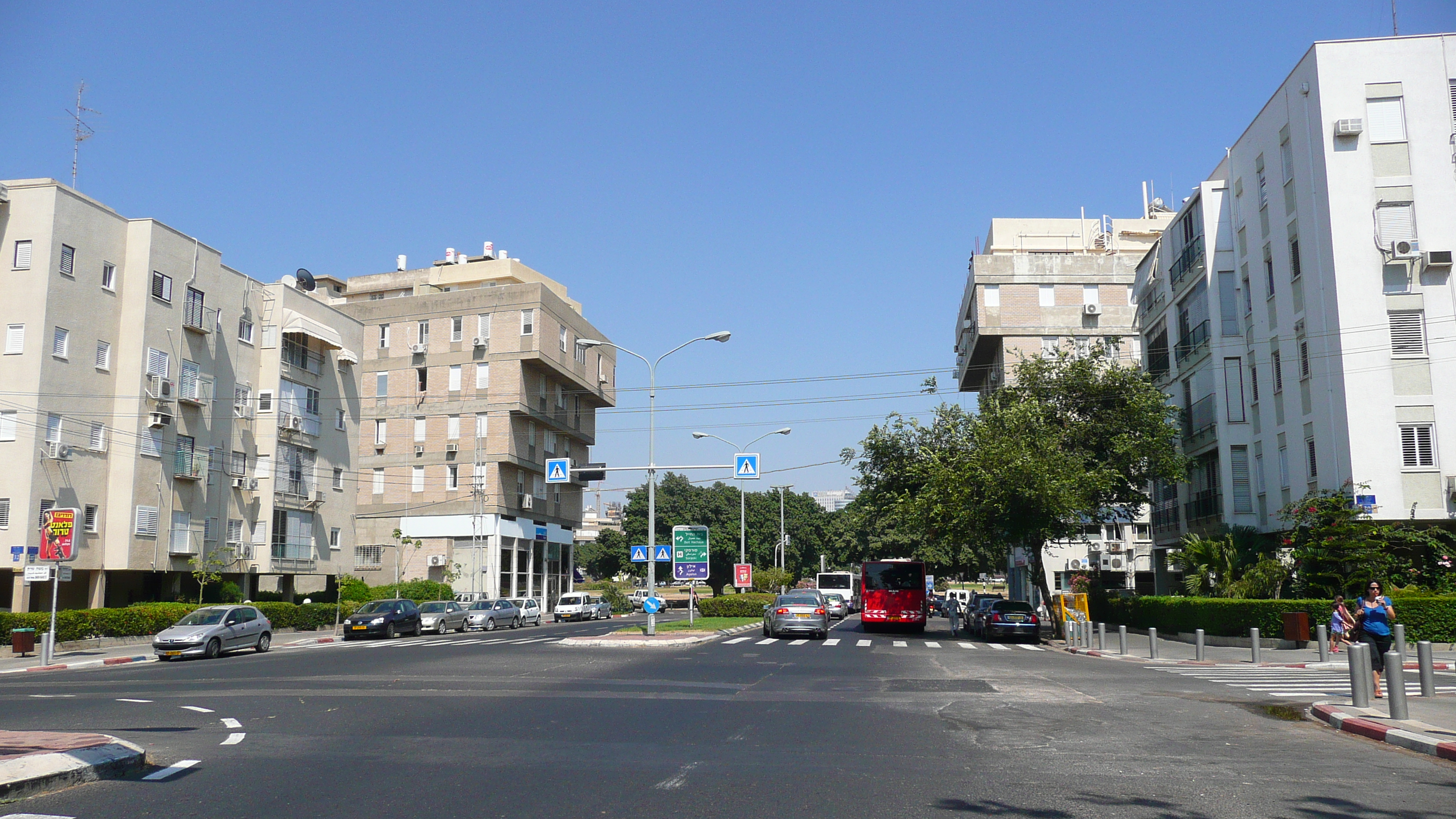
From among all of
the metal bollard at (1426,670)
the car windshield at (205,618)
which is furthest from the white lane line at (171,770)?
the car windshield at (205,618)

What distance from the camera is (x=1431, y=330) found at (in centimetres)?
3092

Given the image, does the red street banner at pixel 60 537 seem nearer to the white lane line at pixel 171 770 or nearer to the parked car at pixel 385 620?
the parked car at pixel 385 620

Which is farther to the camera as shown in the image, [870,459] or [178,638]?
[870,459]

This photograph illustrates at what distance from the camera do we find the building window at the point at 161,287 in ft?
132

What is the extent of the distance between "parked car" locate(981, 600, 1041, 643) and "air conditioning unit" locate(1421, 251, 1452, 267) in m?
15.7

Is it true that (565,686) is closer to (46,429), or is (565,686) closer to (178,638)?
(178,638)

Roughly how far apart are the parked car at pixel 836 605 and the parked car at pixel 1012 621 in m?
16.7

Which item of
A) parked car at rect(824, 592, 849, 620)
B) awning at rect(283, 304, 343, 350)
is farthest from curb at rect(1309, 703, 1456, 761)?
awning at rect(283, 304, 343, 350)

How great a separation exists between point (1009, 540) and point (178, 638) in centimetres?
2556

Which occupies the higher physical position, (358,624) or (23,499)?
(23,499)

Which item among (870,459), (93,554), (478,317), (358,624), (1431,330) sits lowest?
(358,624)

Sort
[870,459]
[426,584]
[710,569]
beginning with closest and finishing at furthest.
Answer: [870,459] → [426,584] → [710,569]

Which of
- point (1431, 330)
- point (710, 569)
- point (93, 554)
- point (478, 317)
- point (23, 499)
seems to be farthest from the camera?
point (710, 569)

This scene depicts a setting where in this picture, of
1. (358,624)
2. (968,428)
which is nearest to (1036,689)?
(968,428)
